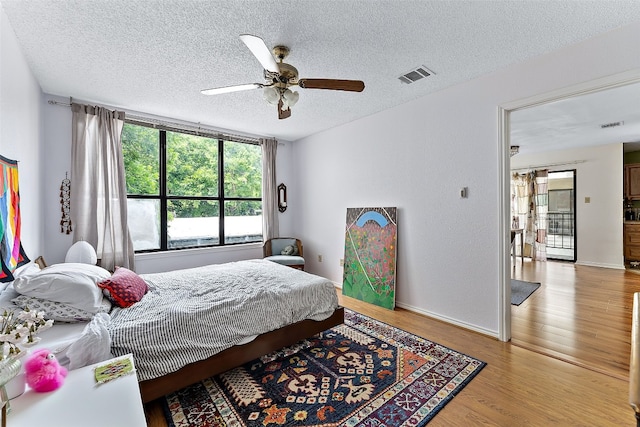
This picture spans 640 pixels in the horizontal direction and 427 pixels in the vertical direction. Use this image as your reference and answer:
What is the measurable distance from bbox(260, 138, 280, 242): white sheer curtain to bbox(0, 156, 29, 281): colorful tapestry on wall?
10.0 feet

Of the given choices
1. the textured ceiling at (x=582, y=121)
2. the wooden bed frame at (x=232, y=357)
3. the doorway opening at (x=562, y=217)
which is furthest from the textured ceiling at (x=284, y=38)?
the doorway opening at (x=562, y=217)

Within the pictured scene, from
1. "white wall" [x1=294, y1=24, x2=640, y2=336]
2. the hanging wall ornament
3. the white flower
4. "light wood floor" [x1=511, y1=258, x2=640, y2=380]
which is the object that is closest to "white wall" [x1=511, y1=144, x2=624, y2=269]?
"light wood floor" [x1=511, y1=258, x2=640, y2=380]

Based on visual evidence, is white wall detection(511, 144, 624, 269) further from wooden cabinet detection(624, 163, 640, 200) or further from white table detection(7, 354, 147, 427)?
white table detection(7, 354, 147, 427)

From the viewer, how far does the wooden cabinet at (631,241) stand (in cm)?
544

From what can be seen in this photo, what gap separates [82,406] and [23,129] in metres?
2.46

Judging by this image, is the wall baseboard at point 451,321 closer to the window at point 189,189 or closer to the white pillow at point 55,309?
the window at point 189,189

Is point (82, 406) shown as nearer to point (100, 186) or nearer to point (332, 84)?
point (332, 84)

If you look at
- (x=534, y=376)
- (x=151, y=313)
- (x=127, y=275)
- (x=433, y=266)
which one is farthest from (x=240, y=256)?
(x=534, y=376)

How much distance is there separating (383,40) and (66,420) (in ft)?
8.98

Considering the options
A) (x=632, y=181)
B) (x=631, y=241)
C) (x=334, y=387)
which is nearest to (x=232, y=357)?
(x=334, y=387)

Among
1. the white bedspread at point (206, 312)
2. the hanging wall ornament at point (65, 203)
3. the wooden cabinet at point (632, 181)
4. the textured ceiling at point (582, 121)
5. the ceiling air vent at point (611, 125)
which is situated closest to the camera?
the white bedspread at point (206, 312)

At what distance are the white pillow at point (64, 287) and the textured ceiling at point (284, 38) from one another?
174 cm

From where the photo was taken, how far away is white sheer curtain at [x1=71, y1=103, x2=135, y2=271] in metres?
3.19

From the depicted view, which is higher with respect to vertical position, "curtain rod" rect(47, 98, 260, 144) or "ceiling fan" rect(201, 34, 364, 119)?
"curtain rod" rect(47, 98, 260, 144)
